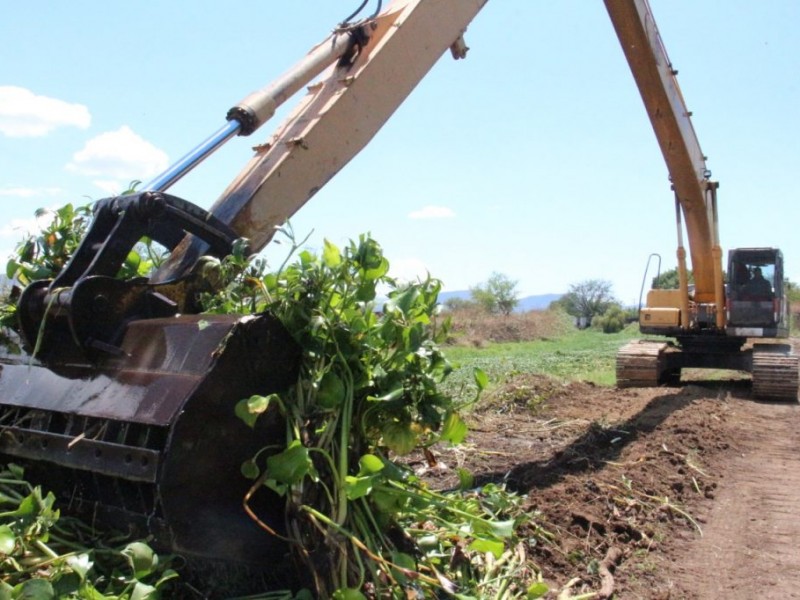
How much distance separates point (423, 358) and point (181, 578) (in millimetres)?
1195

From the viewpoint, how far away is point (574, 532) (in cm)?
462

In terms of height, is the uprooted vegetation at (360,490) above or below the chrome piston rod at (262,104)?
below

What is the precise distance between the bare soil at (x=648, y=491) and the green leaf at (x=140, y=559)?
1.96m

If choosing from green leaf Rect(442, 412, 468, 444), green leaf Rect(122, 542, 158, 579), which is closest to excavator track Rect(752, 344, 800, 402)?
green leaf Rect(442, 412, 468, 444)

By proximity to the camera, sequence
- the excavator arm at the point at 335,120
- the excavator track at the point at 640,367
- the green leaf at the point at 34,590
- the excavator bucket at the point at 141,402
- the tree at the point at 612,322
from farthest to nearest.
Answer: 1. the tree at the point at 612,322
2. the excavator track at the point at 640,367
3. the excavator arm at the point at 335,120
4. the excavator bucket at the point at 141,402
5. the green leaf at the point at 34,590

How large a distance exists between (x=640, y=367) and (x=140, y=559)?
36.9ft

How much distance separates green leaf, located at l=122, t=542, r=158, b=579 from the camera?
255cm

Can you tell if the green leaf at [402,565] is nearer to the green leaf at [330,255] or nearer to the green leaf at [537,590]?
the green leaf at [537,590]

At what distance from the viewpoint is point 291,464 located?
2.72 metres

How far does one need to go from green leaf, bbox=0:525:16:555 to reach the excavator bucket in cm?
33

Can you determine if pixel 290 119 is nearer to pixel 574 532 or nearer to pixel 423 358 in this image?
pixel 423 358

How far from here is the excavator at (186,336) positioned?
2730 mm

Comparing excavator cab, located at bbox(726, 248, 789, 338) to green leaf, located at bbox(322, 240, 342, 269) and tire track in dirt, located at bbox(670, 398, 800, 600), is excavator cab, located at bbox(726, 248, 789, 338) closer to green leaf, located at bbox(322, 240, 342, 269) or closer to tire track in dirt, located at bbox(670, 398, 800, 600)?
tire track in dirt, located at bbox(670, 398, 800, 600)

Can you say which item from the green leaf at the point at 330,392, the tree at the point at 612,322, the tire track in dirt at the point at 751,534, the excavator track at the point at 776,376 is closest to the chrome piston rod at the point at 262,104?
the green leaf at the point at 330,392
